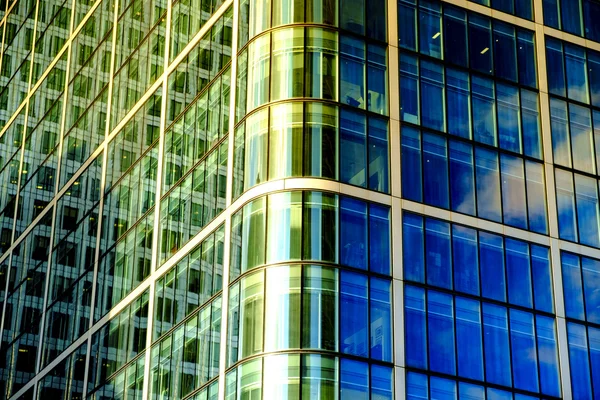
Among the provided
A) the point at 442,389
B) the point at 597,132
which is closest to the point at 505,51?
the point at 597,132

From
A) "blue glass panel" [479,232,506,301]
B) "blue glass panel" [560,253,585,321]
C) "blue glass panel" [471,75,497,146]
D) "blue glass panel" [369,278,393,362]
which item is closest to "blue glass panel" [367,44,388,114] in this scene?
"blue glass panel" [471,75,497,146]

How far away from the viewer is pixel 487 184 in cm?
5203

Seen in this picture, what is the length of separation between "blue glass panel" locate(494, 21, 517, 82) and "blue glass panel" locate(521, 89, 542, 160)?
40.2 inches

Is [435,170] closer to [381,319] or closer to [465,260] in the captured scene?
[465,260]

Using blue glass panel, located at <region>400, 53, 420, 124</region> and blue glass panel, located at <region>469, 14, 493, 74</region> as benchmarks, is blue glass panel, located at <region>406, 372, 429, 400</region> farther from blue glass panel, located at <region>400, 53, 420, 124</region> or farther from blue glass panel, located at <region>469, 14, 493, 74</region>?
blue glass panel, located at <region>469, 14, 493, 74</region>

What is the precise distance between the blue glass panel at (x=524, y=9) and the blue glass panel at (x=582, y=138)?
4.41 metres

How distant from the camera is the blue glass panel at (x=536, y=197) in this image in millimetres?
52406

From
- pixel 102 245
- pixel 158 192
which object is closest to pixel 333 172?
pixel 158 192

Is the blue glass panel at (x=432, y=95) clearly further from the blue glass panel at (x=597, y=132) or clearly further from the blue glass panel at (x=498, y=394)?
the blue glass panel at (x=498, y=394)

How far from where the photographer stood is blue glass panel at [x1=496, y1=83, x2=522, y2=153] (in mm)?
53438

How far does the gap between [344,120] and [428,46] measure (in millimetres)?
6215

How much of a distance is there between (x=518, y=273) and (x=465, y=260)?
2.49 metres

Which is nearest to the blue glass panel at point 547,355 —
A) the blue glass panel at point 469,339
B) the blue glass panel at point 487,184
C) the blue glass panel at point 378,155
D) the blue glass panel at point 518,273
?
the blue glass panel at point 518,273

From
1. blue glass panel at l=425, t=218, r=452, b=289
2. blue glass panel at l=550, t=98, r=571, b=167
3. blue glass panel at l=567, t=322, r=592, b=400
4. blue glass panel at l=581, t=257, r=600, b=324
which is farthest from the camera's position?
blue glass panel at l=550, t=98, r=571, b=167
